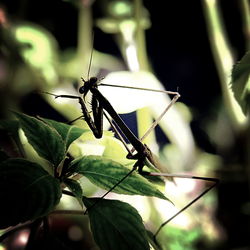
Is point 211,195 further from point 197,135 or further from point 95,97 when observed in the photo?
point 95,97

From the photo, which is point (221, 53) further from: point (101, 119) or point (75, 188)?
point (75, 188)

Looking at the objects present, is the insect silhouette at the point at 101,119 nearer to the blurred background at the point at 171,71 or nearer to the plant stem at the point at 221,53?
the blurred background at the point at 171,71

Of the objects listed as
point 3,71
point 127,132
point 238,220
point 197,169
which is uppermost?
point 3,71

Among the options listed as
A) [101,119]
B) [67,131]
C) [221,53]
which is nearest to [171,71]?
[221,53]

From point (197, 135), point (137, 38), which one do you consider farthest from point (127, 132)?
point (197, 135)

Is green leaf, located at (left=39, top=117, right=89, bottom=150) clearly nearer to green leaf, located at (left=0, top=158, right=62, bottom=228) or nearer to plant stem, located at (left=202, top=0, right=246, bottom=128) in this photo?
green leaf, located at (left=0, top=158, right=62, bottom=228)
